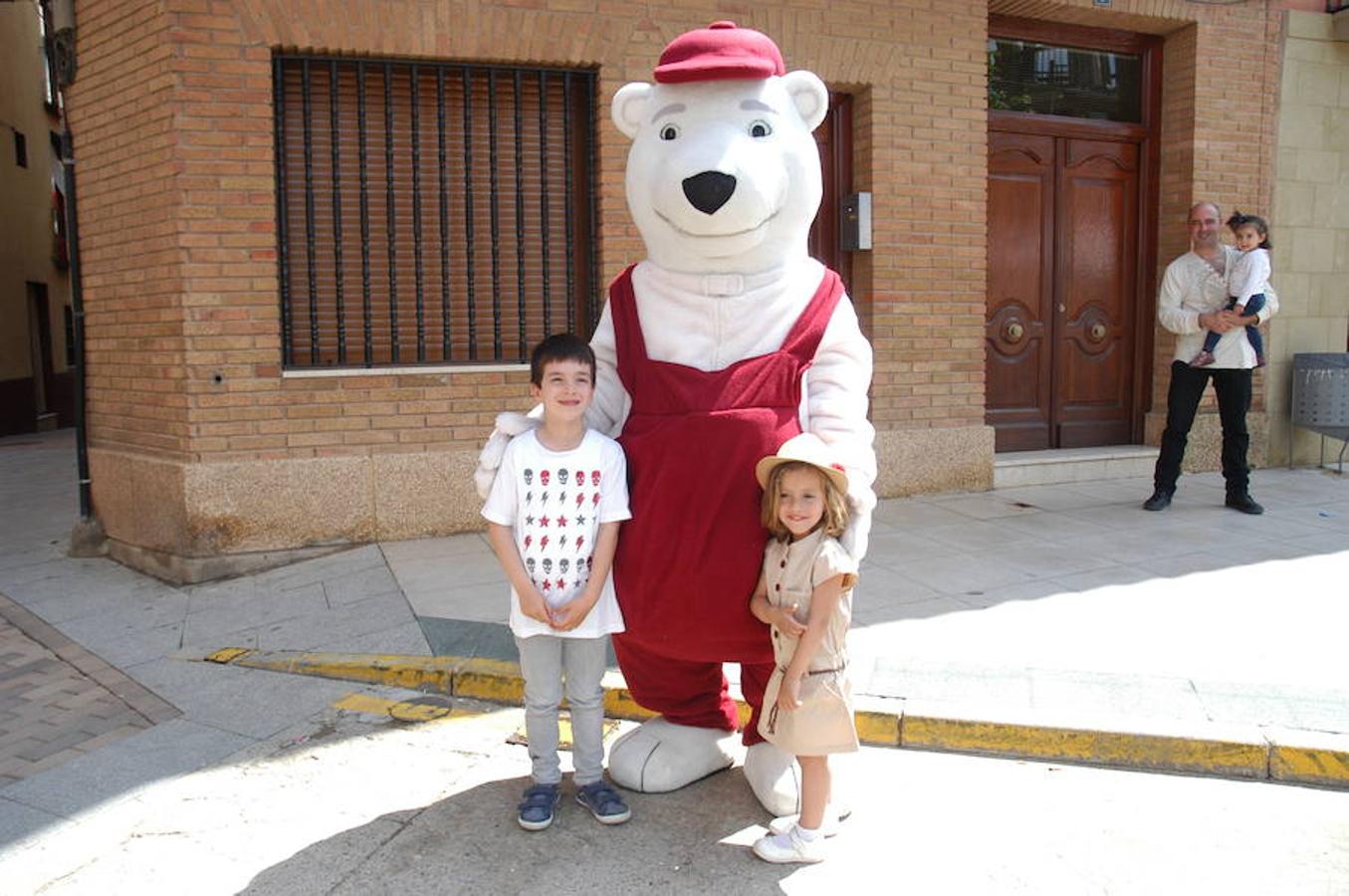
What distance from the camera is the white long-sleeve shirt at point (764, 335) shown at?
315 centimetres

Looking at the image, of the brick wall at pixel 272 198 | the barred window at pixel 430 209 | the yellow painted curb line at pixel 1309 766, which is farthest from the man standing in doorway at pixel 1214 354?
the barred window at pixel 430 209

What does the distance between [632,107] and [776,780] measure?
212cm

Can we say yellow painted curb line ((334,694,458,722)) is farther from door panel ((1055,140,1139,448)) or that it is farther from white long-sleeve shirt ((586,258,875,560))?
door panel ((1055,140,1139,448))

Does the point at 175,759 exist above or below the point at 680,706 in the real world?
below

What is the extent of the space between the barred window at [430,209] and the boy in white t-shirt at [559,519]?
382 cm

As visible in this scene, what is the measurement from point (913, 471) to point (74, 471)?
28.3 ft

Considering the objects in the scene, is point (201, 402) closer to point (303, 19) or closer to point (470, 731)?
point (303, 19)

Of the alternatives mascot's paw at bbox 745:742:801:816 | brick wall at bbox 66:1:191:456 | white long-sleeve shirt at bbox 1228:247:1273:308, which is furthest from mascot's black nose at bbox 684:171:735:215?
white long-sleeve shirt at bbox 1228:247:1273:308

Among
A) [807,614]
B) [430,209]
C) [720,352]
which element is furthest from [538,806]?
[430,209]

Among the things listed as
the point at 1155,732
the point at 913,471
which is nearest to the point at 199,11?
the point at 913,471

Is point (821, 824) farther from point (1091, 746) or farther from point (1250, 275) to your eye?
point (1250, 275)

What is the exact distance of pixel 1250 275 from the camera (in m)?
7.08

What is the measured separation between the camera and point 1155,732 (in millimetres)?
3717

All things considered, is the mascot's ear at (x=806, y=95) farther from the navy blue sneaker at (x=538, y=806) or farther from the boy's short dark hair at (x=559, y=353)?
the navy blue sneaker at (x=538, y=806)
